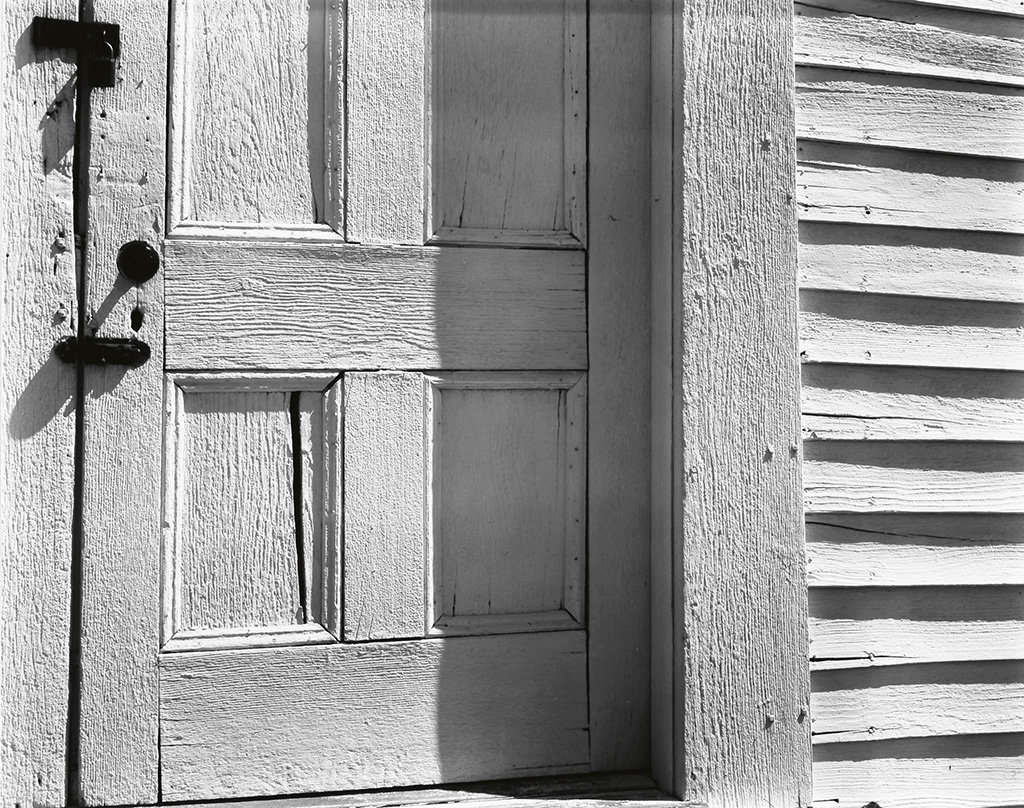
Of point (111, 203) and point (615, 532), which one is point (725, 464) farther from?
point (111, 203)

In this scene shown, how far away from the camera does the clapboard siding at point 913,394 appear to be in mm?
1740

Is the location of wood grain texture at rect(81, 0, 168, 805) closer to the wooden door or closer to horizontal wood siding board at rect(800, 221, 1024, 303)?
the wooden door

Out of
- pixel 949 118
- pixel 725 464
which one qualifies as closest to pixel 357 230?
pixel 725 464

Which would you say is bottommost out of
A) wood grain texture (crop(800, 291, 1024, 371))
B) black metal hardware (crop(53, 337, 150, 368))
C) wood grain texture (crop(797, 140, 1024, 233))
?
black metal hardware (crop(53, 337, 150, 368))

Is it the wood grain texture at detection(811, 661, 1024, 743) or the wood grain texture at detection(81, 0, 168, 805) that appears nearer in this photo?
the wood grain texture at detection(81, 0, 168, 805)

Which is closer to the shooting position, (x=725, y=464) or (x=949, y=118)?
(x=725, y=464)

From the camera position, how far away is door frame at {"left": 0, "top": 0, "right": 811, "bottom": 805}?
5.31ft

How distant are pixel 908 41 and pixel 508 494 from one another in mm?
1236

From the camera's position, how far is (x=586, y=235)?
174cm

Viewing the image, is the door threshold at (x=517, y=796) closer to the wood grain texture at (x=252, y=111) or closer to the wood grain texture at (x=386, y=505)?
the wood grain texture at (x=386, y=505)

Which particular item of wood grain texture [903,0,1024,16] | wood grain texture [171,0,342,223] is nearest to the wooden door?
wood grain texture [171,0,342,223]

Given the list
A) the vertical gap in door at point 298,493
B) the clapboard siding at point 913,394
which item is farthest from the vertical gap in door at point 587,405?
the vertical gap in door at point 298,493

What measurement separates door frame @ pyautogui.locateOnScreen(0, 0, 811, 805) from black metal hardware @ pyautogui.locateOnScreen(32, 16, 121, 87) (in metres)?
0.03

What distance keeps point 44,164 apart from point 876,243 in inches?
62.0
